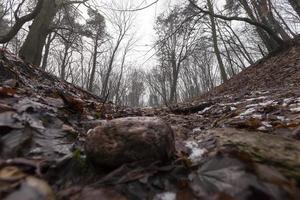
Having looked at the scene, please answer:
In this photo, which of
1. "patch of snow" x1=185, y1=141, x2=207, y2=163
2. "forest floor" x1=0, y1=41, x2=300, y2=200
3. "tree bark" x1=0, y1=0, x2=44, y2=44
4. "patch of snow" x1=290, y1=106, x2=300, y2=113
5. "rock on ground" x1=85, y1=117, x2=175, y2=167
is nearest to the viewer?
"forest floor" x1=0, y1=41, x2=300, y2=200

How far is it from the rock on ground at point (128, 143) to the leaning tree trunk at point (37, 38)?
540 centimetres

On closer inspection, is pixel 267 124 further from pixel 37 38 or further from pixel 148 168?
pixel 37 38

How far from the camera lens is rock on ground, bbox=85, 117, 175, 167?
4.27 ft

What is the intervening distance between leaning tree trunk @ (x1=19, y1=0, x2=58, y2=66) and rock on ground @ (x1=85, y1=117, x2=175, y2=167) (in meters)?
5.40

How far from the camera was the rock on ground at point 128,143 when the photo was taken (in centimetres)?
130

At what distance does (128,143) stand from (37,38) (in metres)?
6.05

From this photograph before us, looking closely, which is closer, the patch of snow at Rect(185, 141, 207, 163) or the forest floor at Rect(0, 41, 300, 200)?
the forest floor at Rect(0, 41, 300, 200)

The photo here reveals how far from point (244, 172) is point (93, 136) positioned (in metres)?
0.79

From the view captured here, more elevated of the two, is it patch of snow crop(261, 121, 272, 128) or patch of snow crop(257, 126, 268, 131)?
patch of snow crop(261, 121, 272, 128)

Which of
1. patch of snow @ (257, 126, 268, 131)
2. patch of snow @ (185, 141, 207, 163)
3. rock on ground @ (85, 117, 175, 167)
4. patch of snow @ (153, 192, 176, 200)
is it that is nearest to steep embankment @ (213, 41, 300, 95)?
patch of snow @ (257, 126, 268, 131)

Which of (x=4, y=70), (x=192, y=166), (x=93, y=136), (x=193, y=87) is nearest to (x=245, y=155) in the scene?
(x=192, y=166)

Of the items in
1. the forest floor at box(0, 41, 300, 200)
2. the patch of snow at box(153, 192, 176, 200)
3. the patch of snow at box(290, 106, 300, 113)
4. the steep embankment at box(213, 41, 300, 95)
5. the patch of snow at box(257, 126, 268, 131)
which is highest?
the steep embankment at box(213, 41, 300, 95)

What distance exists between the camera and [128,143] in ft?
4.31

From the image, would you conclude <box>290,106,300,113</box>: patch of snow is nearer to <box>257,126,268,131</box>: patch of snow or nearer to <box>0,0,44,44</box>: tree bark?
<box>257,126,268,131</box>: patch of snow
